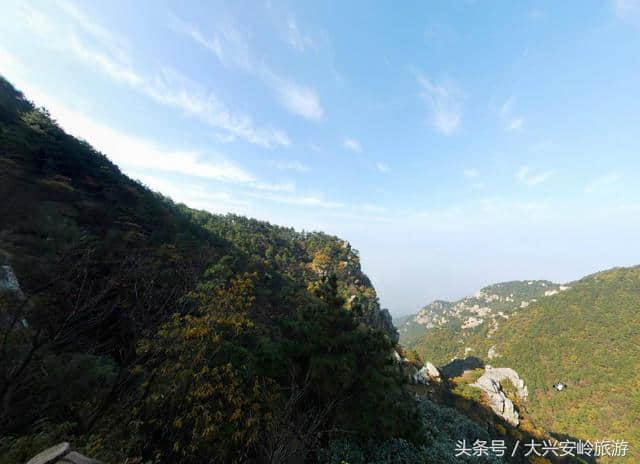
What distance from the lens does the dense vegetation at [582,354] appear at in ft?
182

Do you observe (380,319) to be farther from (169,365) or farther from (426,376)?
(169,365)

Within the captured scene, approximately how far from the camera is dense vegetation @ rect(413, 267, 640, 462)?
55500mm

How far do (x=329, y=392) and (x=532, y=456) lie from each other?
29513 mm

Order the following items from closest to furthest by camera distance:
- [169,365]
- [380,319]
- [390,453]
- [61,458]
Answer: [61,458]
[169,365]
[390,453]
[380,319]

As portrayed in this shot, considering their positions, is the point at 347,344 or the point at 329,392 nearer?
the point at 329,392

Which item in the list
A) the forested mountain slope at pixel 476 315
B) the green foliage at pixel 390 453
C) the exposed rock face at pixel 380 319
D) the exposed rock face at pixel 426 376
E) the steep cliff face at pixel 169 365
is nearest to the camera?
the steep cliff face at pixel 169 365

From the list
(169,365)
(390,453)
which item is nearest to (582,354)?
(390,453)

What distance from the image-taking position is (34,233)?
40.2 feet

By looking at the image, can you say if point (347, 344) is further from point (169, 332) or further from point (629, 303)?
point (629, 303)

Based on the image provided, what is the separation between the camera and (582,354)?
6850cm

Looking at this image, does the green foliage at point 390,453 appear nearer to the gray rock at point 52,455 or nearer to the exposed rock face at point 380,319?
the gray rock at point 52,455

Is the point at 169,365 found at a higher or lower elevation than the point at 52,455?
higher

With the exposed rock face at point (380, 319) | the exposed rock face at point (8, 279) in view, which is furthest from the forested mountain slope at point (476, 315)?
the exposed rock face at point (8, 279)

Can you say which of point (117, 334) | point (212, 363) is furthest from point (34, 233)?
point (212, 363)
